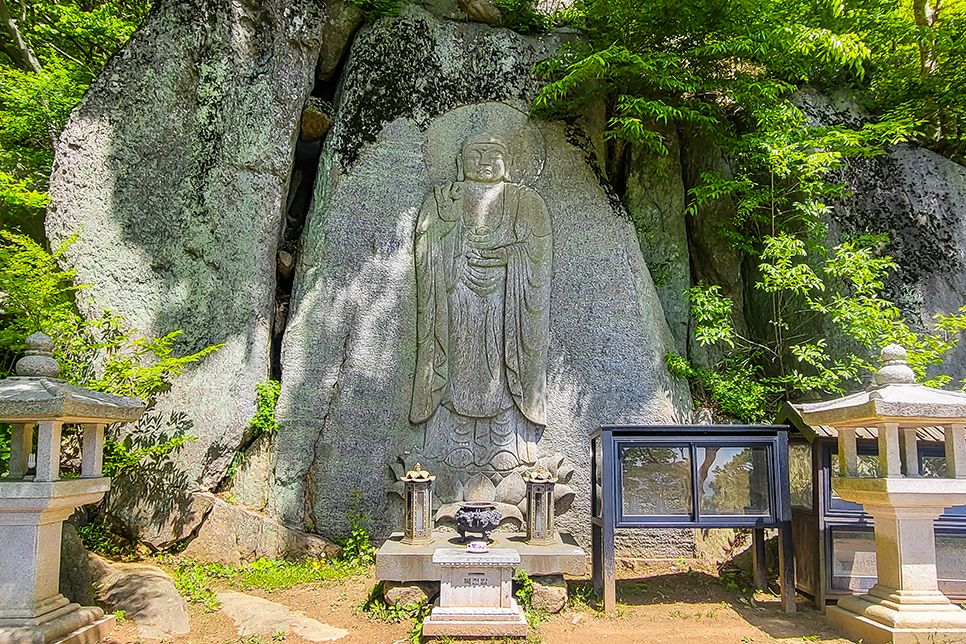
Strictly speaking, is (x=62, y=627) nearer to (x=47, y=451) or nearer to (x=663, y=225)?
(x=47, y=451)

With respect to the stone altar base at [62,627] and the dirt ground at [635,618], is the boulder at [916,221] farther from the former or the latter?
the stone altar base at [62,627]

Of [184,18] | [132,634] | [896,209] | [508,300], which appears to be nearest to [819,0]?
[896,209]

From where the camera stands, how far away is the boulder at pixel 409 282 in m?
7.01

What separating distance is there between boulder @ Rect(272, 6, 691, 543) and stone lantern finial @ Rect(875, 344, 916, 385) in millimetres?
2444

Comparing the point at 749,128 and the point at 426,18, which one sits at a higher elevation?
the point at 426,18

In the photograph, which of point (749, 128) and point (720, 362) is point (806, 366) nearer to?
point (720, 362)

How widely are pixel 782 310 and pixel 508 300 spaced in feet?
10.8

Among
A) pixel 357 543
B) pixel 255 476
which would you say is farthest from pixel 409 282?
pixel 357 543

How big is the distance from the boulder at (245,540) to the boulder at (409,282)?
0.19m

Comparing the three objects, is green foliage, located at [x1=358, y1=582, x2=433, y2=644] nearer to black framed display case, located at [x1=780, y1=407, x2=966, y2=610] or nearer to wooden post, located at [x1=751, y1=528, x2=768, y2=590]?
wooden post, located at [x1=751, y1=528, x2=768, y2=590]

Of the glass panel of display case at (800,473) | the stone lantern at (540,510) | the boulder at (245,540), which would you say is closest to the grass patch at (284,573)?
the boulder at (245,540)

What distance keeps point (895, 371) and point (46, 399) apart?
565 cm

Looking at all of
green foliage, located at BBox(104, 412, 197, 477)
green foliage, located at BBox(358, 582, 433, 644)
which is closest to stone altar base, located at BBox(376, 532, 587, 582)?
green foliage, located at BBox(358, 582, 433, 644)

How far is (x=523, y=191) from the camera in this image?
7535 mm
